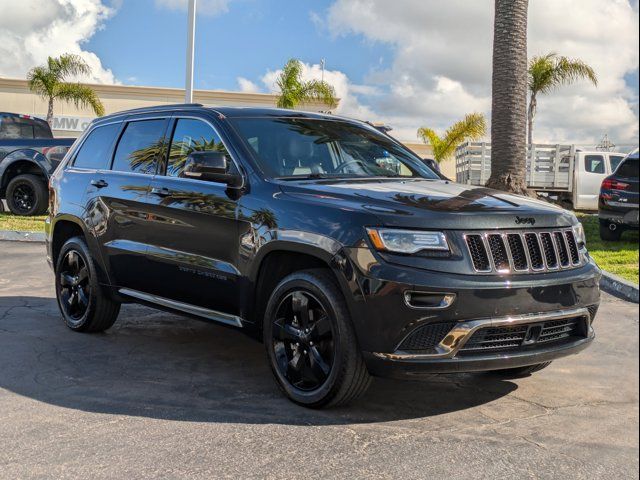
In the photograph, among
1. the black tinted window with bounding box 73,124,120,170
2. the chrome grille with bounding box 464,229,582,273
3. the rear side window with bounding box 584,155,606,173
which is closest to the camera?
the chrome grille with bounding box 464,229,582,273

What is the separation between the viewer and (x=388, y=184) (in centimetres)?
475

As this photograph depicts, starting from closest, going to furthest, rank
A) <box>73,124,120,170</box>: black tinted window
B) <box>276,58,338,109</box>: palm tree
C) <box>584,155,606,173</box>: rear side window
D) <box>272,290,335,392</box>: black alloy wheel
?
<box>272,290,335,392</box>: black alloy wheel → <box>73,124,120,170</box>: black tinted window → <box>584,155,606,173</box>: rear side window → <box>276,58,338,109</box>: palm tree

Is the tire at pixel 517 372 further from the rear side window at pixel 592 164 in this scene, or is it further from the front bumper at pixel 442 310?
the rear side window at pixel 592 164

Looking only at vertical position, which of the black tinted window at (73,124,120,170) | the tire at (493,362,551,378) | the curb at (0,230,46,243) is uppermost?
the black tinted window at (73,124,120,170)

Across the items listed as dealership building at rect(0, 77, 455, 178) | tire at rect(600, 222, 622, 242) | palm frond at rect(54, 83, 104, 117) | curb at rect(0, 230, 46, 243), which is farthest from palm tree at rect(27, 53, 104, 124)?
tire at rect(600, 222, 622, 242)

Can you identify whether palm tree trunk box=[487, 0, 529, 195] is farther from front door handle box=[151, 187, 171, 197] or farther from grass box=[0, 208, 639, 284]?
front door handle box=[151, 187, 171, 197]

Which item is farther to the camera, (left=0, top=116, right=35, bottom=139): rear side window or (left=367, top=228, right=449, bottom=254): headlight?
(left=0, top=116, right=35, bottom=139): rear side window

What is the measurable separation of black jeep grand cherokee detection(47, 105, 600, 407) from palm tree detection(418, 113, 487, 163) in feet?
98.2

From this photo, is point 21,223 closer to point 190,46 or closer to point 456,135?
point 190,46

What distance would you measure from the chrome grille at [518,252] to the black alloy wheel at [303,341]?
884 mm

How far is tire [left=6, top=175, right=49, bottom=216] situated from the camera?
15133mm

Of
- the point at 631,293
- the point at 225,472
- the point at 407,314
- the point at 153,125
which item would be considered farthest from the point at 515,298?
the point at 631,293

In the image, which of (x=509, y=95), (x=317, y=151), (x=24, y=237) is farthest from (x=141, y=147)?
(x=509, y=95)

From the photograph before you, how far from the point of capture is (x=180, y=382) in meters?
5.00
